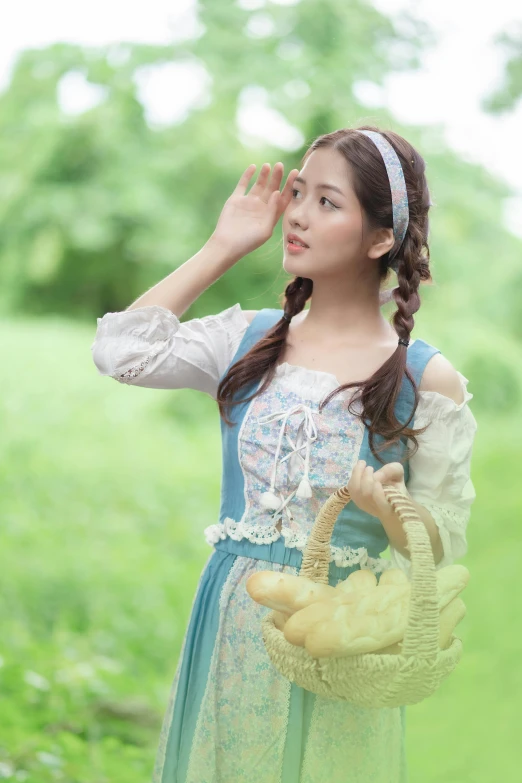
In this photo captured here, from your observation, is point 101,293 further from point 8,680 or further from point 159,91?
point 8,680

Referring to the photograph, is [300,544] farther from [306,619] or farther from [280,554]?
[306,619]

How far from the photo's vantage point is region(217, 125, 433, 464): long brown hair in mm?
1332

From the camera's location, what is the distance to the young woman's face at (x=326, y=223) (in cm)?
136

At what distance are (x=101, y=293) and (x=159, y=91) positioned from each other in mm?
1389

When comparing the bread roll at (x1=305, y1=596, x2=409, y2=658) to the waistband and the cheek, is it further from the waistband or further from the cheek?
the cheek

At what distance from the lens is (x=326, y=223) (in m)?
1.35

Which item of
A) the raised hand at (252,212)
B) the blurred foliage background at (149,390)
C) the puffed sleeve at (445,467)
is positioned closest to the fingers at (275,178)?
the raised hand at (252,212)

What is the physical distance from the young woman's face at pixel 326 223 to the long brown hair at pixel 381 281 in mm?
18

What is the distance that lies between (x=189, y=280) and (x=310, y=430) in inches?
11.9

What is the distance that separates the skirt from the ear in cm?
46

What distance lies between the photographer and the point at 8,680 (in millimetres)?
2857

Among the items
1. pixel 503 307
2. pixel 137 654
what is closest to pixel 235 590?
pixel 137 654

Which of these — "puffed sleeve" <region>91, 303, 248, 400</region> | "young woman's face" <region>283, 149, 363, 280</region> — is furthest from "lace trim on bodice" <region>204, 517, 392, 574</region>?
"young woman's face" <region>283, 149, 363, 280</region>

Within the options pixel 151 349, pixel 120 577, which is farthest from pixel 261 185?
pixel 120 577
